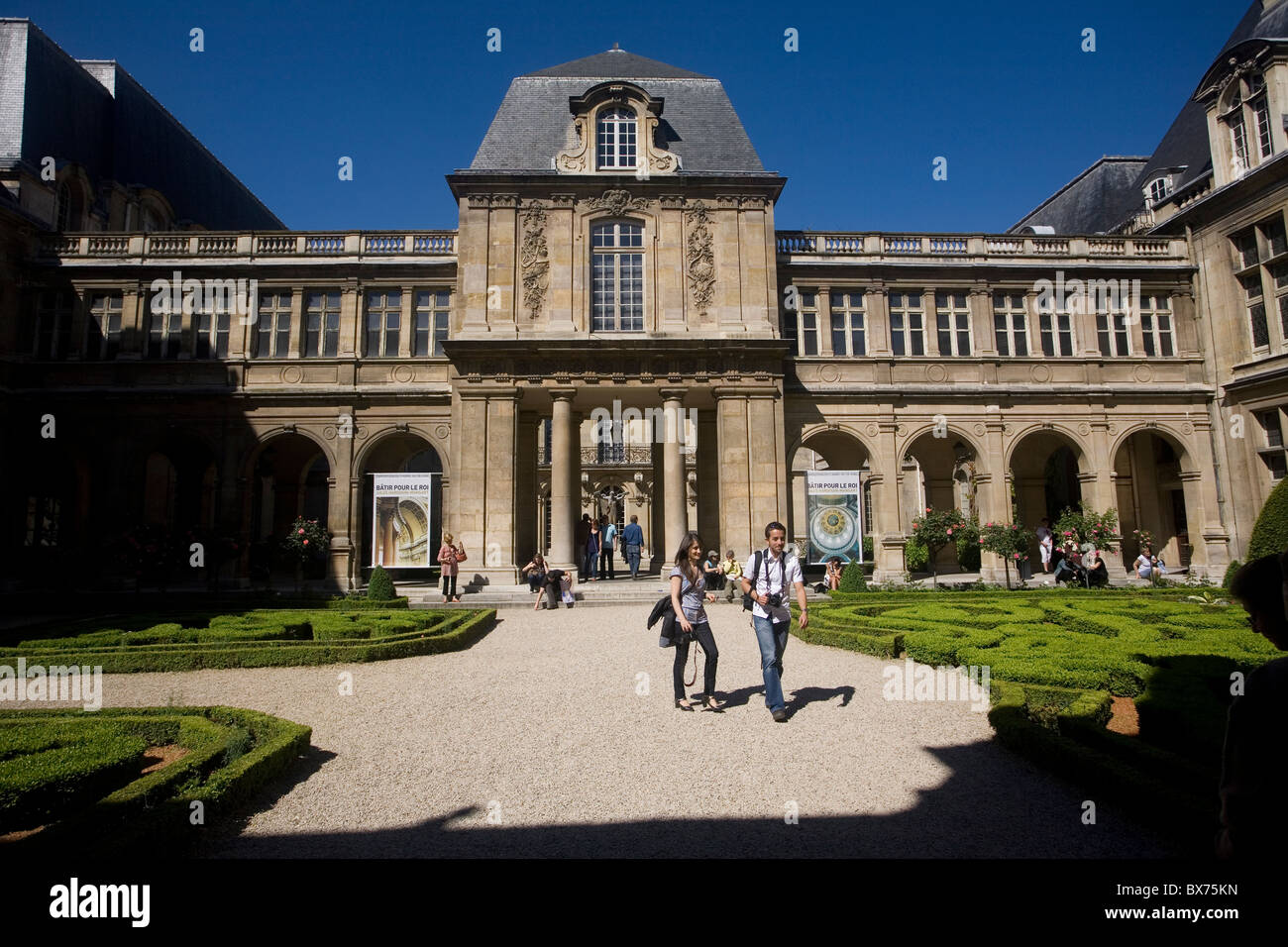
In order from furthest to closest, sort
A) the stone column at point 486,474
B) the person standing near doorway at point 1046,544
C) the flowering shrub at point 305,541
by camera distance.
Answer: the person standing near doorway at point 1046,544, the stone column at point 486,474, the flowering shrub at point 305,541

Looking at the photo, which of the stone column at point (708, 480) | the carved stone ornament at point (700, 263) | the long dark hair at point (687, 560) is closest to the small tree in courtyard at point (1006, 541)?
the stone column at point (708, 480)

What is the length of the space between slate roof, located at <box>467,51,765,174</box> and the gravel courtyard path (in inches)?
784

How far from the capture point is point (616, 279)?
23734 millimetres

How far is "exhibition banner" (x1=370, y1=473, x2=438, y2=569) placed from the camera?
2219 cm

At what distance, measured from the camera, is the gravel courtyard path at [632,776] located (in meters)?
4.61

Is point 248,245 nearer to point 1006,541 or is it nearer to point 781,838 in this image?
point 1006,541

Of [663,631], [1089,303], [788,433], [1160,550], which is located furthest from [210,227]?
[1160,550]

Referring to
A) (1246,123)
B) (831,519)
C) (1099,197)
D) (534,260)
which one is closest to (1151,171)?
(1099,197)

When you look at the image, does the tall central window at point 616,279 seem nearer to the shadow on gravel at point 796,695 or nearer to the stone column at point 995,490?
the stone column at point 995,490

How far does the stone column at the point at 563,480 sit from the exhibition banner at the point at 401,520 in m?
3.94

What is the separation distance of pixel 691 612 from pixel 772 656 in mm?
1004

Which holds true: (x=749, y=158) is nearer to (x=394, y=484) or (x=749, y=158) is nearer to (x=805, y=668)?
(x=394, y=484)

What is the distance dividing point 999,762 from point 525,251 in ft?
69.0
